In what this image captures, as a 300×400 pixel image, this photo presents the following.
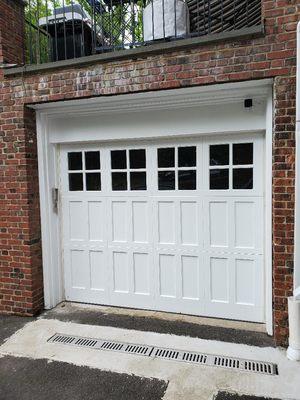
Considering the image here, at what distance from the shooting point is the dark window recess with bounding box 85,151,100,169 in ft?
14.6

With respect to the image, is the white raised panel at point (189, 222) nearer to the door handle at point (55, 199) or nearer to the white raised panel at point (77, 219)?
the white raised panel at point (77, 219)

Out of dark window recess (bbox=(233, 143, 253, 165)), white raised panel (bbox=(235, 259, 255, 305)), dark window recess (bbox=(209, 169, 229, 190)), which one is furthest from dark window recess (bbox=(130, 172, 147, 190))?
white raised panel (bbox=(235, 259, 255, 305))

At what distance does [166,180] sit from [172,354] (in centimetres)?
192

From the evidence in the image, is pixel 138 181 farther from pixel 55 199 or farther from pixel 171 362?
pixel 171 362

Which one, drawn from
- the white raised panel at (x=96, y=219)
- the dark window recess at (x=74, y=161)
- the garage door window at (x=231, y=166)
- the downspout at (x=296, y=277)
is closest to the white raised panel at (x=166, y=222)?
the garage door window at (x=231, y=166)

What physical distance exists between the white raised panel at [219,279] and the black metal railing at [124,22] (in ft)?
8.43

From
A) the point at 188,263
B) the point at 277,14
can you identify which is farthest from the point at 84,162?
the point at 277,14

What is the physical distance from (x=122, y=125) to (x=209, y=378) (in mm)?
2820

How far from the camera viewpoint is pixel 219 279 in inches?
160

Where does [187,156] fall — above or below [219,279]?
above

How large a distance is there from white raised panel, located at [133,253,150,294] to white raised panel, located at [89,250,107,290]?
43cm

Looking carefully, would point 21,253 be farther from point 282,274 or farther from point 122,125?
point 282,274

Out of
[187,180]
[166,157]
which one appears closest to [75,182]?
[166,157]

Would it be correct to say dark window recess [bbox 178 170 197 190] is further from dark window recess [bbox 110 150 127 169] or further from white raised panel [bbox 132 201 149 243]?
dark window recess [bbox 110 150 127 169]
